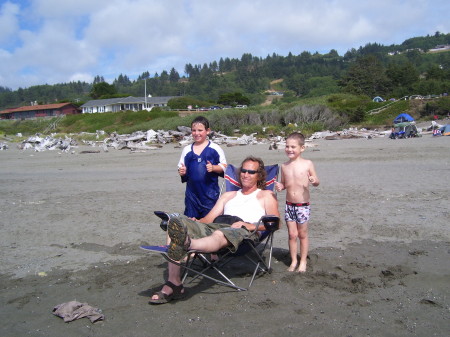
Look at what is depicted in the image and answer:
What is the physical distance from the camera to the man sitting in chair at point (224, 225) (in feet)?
10.2

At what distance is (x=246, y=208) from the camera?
13.3 ft

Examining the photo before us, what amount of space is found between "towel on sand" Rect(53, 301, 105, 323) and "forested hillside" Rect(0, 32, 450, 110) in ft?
167

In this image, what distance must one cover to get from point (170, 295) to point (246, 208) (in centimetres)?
117

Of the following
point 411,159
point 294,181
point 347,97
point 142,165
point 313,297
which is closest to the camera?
point 313,297

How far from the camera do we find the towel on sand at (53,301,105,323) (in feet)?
9.97

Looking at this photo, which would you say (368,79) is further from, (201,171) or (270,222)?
(270,222)

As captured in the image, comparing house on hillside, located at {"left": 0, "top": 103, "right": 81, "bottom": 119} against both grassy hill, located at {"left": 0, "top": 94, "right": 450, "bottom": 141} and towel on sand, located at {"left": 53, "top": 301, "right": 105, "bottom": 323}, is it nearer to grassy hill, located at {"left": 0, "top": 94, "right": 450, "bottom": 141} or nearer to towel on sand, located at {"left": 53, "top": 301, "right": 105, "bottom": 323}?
grassy hill, located at {"left": 0, "top": 94, "right": 450, "bottom": 141}

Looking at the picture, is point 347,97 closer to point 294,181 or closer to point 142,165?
point 142,165

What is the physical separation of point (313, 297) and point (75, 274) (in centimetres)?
235

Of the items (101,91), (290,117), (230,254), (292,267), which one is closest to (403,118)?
(290,117)

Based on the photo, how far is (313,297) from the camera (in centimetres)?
332

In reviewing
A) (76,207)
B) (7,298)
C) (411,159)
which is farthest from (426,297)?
(411,159)

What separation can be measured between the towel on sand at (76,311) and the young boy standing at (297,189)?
6.14 ft

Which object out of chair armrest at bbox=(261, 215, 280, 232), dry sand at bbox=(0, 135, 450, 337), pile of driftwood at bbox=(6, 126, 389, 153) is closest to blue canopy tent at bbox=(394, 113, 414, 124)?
pile of driftwood at bbox=(6, 126, 389, 153)
